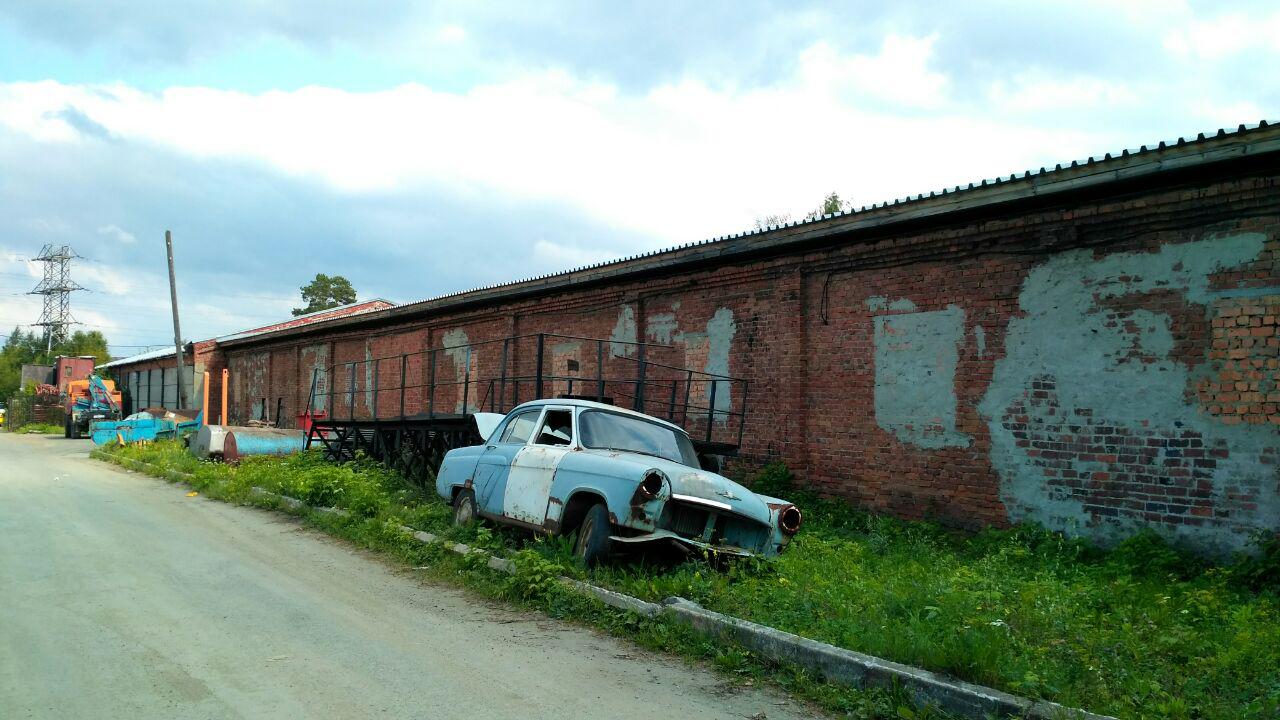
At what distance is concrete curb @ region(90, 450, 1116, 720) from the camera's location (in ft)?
14.1

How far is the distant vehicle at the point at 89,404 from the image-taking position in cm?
3597

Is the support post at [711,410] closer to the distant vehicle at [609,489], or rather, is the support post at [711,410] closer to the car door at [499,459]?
the distant vehicle at [609,489]

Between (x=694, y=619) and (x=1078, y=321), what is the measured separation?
19.4 feet

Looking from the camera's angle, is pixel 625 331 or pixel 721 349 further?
pixel 625 331

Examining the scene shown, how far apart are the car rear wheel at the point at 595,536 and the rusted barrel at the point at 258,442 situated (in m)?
13.0

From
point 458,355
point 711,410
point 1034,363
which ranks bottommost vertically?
point 711,410

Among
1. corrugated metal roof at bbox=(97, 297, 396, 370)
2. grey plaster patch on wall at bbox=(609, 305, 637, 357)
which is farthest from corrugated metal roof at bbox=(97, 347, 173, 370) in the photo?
grey plaster patch on wall at bbox=(609, 305, 637, 357)

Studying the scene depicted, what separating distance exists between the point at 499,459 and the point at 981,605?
492 cm

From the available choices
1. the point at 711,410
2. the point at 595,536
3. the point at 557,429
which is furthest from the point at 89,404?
the point at 595,536

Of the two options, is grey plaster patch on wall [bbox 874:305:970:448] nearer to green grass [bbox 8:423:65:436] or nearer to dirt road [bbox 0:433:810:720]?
dirt road [bbox 0:433:810:720]

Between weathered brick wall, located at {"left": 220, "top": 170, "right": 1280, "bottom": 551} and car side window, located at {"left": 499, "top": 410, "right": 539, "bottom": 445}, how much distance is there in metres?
4.34

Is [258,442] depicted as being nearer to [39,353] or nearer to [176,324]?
[176,324]

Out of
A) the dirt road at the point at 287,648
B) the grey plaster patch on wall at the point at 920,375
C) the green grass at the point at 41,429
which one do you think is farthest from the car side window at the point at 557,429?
the green grass at the point at 41,429

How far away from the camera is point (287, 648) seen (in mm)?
5418
